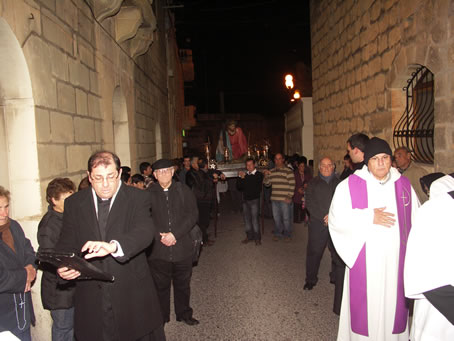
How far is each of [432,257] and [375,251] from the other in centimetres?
126

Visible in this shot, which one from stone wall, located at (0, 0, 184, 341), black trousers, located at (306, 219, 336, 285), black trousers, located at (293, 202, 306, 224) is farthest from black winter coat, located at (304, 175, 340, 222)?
black trousers, located at (293, 202, 306, 224)

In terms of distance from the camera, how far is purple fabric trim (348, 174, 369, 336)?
11.1 feet

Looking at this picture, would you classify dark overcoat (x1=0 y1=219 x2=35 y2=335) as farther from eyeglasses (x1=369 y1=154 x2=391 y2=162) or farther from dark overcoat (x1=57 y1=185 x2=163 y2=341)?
eyeglasses (x1=369 y1=154 x2=391 y2=162)

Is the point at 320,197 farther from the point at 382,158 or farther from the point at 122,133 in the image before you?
the point at 122,133

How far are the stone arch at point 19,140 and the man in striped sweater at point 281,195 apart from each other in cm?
504

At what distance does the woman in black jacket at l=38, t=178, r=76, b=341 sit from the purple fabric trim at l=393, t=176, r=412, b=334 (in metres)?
2.88

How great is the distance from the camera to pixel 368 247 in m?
3.39

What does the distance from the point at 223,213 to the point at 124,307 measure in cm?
898

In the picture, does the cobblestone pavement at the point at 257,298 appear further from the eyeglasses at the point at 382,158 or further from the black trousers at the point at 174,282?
the eyeglasses at the point at 382,158

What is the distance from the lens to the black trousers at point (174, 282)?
422 cm

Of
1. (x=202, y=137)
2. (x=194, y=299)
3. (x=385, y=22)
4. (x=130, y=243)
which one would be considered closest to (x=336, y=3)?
(x=385, y=22)

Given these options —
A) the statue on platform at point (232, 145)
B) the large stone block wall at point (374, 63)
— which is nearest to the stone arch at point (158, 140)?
the statue on platform at point (232, 145)

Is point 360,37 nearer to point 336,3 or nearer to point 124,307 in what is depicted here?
point 336,3

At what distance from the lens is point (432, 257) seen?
2.13 metres
